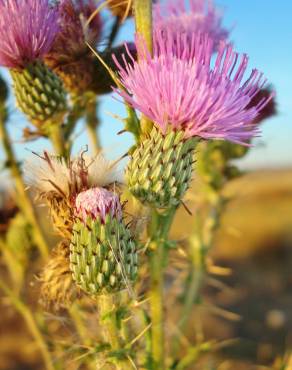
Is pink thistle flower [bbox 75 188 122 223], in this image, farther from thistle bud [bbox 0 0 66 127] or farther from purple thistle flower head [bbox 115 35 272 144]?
thistle bud [bbox 0 0 66 127]

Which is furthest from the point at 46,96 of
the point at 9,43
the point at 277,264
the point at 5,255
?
the point at 277,264

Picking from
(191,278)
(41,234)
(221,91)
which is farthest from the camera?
(191,278)

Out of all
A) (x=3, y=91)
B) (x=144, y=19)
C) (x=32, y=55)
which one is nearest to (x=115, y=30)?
(x=32, y=55)

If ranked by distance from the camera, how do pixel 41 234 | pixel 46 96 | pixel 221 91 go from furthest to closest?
pixel 41 234
pixel 46 96
pixel 221 91

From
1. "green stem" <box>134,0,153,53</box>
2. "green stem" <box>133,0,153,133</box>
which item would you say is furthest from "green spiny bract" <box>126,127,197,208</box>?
"green stem" <box>134,0,153,53</box>

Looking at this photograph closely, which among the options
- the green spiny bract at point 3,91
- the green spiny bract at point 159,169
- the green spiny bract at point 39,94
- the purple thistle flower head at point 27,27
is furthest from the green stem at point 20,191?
the green spiny bract at point 159,169

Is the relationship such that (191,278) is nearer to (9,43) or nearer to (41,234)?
(41,234)
